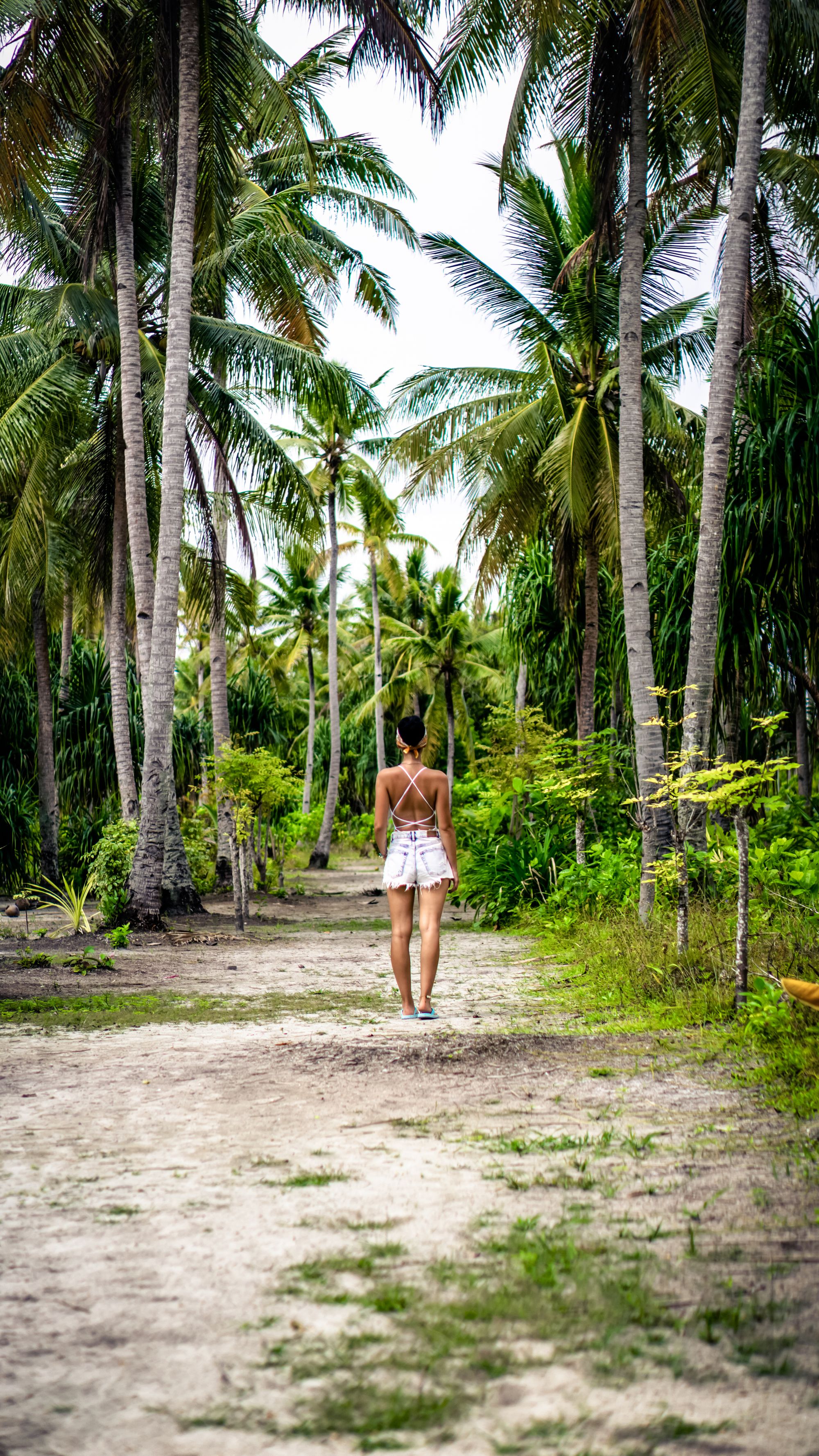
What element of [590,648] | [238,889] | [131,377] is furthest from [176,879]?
[590,648]

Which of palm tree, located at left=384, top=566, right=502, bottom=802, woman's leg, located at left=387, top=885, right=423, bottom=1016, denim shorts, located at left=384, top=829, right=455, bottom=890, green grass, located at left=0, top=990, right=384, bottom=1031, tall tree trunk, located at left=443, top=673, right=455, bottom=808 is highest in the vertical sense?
palm tree, located at left=384, top=566, right=502, bottom=802

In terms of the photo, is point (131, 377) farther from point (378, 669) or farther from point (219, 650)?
point (378, 669)

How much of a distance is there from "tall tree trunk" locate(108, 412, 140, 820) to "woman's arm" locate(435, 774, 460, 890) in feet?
30.2

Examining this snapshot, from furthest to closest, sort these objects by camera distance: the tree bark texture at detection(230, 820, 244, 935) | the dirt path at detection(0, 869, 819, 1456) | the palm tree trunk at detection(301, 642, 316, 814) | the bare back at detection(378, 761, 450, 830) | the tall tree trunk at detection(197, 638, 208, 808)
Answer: the palm tree trunk at detection(301, 642, 316, 814)
the tall tree trunk at detection(197, 638, 208, 808)
the tree bark texture at detection(230, 820, 244, 935)
the bare back at detection(378, 761, 450, 830)
the dirt path at detection(0, 869, 819, 1456)

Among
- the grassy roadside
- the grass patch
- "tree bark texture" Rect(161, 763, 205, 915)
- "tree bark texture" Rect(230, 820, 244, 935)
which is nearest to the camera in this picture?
the grass patch

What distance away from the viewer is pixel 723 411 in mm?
8992

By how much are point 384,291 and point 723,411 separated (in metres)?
11.7

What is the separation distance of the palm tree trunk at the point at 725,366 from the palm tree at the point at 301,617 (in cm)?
2472

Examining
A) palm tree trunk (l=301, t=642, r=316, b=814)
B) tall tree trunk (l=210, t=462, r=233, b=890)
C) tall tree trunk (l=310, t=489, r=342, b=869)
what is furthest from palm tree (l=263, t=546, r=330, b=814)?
tall tree trunk (l=210, t=462, r=233, b=890)

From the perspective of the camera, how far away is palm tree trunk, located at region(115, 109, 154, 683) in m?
13.2

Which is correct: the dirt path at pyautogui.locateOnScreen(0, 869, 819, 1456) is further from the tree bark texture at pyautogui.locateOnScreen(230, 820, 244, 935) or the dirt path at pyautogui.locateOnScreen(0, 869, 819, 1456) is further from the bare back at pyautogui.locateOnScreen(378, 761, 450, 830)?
the tree bark texture at pyautogui.locateOnScreen(230, 820, 244, 935)

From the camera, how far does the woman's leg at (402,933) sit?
6.29 m

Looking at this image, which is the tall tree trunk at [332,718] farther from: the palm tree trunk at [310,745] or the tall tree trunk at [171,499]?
the tall tree trunk at [171,499]

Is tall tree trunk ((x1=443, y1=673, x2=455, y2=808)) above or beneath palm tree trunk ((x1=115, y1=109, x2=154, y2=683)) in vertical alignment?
beneath
